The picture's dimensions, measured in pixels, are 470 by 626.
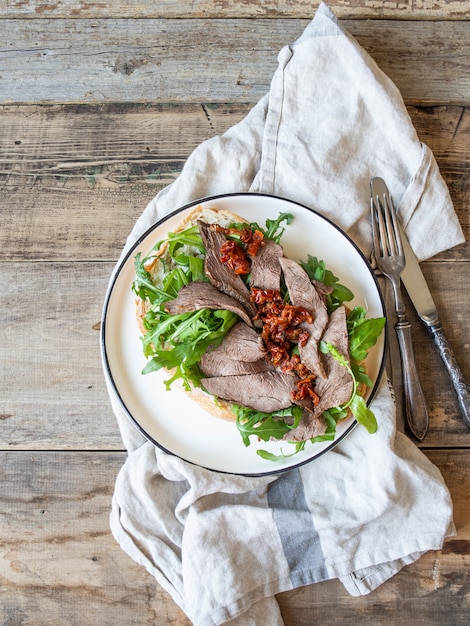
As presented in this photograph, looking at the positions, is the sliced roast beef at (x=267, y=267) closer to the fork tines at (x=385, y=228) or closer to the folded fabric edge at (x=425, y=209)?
the fork tines at (x=385, y=228)

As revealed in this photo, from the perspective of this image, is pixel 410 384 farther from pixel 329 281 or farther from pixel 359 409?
pixel 329 281

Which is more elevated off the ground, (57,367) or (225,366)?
(225,366)

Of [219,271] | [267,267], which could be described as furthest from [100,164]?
[267,267]

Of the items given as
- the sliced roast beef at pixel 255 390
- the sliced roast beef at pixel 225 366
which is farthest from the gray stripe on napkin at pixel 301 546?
the sliced roast beef at pixel 225 366

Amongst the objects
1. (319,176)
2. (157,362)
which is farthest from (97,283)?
(319,176)

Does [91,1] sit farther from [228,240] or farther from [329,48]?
[228,240]

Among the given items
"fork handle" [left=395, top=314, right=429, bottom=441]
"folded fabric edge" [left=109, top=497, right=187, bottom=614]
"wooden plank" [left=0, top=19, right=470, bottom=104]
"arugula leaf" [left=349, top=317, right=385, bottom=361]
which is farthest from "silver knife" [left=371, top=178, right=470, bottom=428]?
"folded fabric edge" [left=109, top=497, right=187, bottom=614]

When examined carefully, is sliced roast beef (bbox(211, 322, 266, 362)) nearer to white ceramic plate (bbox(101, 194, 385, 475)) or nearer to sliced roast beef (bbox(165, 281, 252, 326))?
sliced roast beef (bbox(165, 281, 252, 326))
